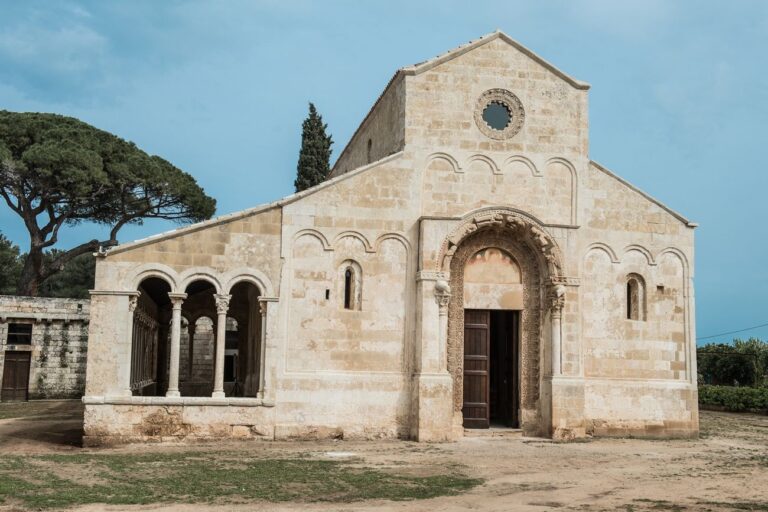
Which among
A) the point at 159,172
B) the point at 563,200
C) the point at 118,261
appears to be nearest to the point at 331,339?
the point at 118,261

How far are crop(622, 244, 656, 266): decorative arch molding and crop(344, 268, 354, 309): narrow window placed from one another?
756cm

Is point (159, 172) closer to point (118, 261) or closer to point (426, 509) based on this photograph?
point (118, 261)

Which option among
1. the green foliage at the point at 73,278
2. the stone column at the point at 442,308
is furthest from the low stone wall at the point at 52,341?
the stone column at the point at 442,308

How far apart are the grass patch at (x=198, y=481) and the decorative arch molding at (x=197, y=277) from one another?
14.5ft

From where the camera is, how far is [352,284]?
67.7 ft

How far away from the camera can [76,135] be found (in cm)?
4172

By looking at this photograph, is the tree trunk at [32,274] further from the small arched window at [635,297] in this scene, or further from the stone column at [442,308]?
the small arched window at [635,297]

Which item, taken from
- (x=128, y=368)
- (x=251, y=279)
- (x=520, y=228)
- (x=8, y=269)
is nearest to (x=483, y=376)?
(x=520, y=228)

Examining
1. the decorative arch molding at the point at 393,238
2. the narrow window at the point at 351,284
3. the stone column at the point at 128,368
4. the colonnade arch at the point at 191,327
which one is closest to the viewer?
the stone column at the point at 128,368

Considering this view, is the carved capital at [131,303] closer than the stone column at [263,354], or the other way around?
the carved capital at [131,303]

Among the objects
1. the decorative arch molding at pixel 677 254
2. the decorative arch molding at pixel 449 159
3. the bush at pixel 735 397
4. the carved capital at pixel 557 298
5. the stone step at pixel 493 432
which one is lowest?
the stone step at pixel 493 432

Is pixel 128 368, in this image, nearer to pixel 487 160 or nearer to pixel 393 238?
pixel 393 238

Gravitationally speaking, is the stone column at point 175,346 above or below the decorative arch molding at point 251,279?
below

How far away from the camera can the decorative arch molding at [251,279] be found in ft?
64.4
